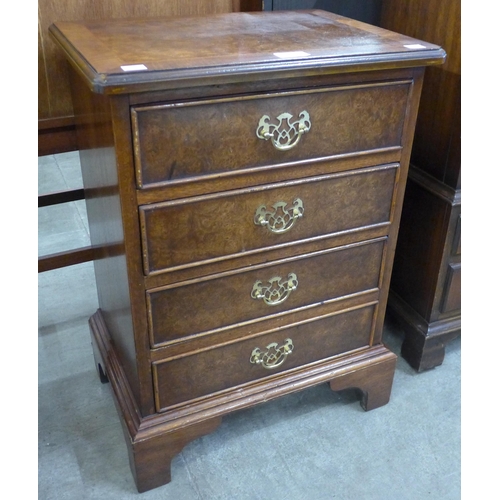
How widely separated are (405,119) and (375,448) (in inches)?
30.8

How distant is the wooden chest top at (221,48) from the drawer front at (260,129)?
5 centimetres

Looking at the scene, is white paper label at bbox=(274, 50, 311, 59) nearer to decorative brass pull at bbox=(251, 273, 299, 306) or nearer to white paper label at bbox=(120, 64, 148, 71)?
white paper label at bbox=(120, 64, 148, 71)

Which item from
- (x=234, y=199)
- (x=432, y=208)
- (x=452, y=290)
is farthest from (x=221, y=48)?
(x=452, y=290)

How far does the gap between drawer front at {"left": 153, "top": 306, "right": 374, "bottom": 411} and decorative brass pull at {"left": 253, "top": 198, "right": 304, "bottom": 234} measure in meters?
0.26

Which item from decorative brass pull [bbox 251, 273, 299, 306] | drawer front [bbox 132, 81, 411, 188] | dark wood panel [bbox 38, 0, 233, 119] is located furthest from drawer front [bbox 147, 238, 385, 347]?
dark wood panel [bbox 38, 0, 233, 119]

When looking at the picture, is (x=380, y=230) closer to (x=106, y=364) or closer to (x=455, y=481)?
(x=455, y=481)

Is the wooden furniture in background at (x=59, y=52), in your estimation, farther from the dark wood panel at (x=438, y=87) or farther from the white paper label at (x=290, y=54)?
the white paper label at (x=290, y=54)

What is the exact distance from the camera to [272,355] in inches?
49.8

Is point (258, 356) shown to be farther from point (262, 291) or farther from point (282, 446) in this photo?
point (282, 446)

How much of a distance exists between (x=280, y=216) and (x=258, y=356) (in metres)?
0.34

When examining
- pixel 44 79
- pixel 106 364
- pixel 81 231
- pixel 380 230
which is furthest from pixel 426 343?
pixel 81 231

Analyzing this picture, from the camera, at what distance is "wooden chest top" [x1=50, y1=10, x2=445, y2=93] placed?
33.7 inches

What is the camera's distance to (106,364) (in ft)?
4.50

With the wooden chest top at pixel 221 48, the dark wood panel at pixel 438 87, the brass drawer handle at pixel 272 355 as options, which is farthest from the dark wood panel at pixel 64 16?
the brass drawer handle at pixel 272 355
